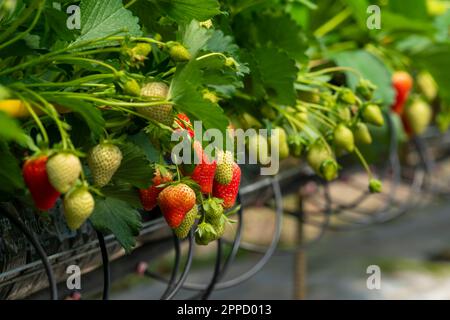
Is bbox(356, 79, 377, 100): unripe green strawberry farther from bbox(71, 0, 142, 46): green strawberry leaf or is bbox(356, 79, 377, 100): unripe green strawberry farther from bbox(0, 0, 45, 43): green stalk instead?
bbox(0, 0, 45, 43): green stalk

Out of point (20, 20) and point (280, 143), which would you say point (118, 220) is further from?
point (280, 143)

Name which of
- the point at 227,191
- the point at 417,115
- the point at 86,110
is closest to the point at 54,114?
the point at 86,110

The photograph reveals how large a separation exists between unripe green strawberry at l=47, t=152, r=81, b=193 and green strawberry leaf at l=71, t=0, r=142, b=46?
0.66 ft

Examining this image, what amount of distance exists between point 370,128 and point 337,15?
28cm

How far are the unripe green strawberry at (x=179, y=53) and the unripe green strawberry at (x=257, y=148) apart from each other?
0.36 meters

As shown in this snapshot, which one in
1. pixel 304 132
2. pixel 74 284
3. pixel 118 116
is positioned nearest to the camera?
pixel 118 116

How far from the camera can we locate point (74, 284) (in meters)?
1.28

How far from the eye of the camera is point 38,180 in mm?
874

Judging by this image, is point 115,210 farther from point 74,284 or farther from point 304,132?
point 304,132

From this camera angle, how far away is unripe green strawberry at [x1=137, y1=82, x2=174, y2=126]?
93 cm

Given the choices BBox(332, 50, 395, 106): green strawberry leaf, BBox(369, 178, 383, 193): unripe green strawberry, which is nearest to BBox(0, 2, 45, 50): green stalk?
BBox(369, 178, 383, 193): unripe green strawberry
